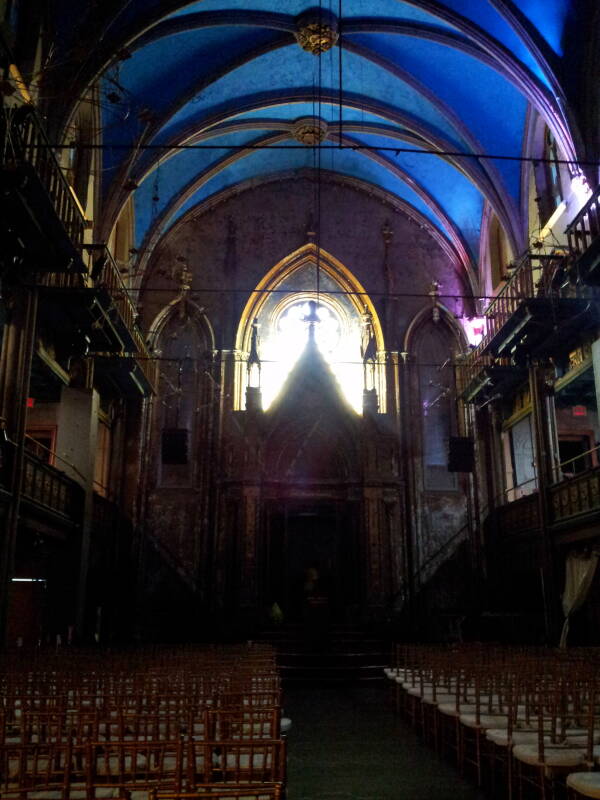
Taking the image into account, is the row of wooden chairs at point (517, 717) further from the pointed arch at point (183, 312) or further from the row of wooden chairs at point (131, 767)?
the pointed arch at point (183, 312)

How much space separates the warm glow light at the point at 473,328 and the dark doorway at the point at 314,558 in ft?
19.7

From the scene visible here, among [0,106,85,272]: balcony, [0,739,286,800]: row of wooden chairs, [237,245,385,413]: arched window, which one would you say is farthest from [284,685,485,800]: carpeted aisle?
[237,245,385,413]: arched window

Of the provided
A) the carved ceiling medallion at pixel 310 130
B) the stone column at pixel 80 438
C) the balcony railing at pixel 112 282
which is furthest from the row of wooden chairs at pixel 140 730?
the carved ceiling medallion at pixel 310 130

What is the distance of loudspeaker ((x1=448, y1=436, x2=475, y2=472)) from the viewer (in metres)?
19.3

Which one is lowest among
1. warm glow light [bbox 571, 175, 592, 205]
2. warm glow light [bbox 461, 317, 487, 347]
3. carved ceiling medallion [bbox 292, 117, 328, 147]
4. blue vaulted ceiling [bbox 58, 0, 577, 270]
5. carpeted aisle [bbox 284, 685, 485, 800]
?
carpeted aisle [bbox 284, 685, 485, 800]

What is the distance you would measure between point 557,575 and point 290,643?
6106mm

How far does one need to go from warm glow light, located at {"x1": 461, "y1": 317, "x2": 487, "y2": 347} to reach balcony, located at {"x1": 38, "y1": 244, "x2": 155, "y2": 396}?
9262 millimetres

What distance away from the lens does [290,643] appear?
1712 cm

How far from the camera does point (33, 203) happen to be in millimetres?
11070

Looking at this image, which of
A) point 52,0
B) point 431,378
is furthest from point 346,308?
point 52,0

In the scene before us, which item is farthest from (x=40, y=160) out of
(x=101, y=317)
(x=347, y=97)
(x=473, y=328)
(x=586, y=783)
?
(x=473, y=328)

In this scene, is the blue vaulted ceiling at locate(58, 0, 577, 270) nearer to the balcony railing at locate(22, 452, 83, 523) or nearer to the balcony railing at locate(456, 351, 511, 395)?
the balcony railing at locate(456, 351, 511, 395)

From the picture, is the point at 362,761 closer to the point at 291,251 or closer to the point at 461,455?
the point at 461,455

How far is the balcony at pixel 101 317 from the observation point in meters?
14.0
